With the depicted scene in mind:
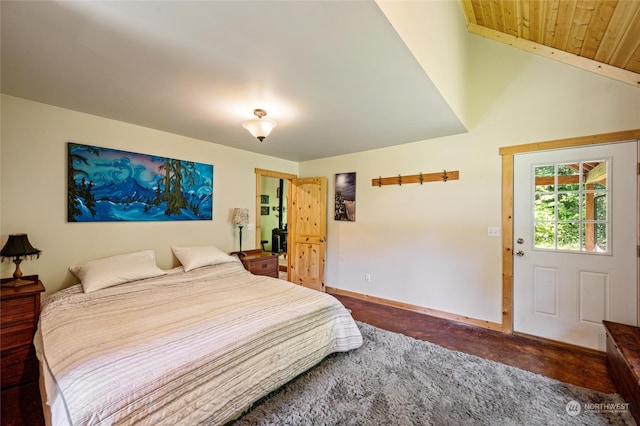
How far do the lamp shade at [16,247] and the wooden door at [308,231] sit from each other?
3212 mm

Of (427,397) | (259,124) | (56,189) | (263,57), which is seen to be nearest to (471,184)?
(427,397)

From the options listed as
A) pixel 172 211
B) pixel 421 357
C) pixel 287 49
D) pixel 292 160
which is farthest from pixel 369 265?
pixel 287 49

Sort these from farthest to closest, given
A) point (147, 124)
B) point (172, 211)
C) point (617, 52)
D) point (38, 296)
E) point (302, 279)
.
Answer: point (302, 279) → point (172, 211) → point (147, 124) → point (617, 52) → point (38, 296)

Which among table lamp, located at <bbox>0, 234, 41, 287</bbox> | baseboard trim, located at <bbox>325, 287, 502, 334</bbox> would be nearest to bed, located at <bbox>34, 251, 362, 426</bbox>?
table lamp, located at <bbox>0, 234, 41, 287</bbox>

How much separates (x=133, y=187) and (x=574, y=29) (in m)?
4.61

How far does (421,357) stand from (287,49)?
8.74ft

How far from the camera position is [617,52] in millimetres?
2219

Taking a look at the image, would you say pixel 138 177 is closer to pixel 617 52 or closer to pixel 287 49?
pixel 287 49

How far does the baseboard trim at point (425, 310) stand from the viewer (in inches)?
118

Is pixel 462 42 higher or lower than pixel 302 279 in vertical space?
higher

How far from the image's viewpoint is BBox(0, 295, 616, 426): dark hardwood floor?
1.71m

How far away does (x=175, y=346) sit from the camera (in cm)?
146

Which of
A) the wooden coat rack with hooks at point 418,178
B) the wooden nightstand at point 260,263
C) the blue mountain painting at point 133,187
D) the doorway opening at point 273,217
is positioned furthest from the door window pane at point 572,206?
the doorway opening at point 273,217

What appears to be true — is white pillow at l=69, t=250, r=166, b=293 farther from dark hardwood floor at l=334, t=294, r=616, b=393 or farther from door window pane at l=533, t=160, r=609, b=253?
door window pane at l=533, t=160, r=609, b=253
